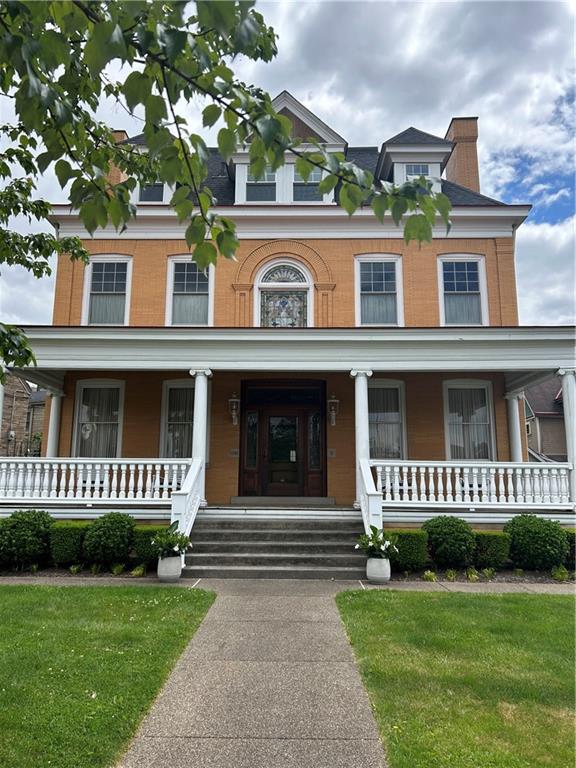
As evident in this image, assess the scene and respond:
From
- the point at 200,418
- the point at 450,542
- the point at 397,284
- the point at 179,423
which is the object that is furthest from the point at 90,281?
the point at 450,542

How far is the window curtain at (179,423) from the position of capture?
12789 mm

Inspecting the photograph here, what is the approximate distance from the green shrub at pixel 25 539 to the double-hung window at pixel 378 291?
28.1 ft

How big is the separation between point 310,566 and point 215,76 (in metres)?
7.97

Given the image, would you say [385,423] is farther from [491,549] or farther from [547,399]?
[547,399]

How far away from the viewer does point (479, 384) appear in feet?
42.3

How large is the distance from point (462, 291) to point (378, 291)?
7.24 ft

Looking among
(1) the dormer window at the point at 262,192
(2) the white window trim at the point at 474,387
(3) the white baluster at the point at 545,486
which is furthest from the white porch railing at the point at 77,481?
(1) the dormer window at the point at 262,192

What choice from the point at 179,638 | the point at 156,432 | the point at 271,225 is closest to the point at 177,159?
the point at 179,638

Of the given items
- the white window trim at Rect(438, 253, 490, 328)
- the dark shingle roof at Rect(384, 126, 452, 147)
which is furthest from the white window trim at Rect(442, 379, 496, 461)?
the dark shingle roof at Rect(384, 126, 452, 147)

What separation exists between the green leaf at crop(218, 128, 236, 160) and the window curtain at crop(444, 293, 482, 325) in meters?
12.0

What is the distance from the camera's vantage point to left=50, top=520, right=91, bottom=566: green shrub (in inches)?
352

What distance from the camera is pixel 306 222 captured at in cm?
1385

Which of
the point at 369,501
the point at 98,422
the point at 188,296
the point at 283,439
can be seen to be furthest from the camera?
the point at 188,296

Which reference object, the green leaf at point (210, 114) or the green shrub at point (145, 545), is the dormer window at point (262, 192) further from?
the green leaf at point (210, 114)
